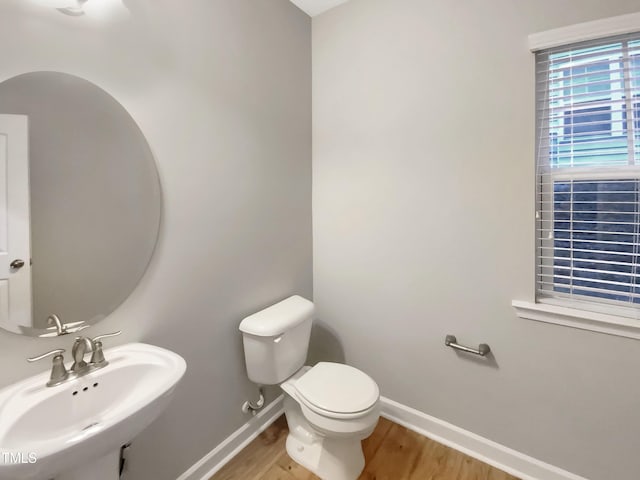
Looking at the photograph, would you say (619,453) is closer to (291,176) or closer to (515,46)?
(515,46)

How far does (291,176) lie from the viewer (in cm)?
190

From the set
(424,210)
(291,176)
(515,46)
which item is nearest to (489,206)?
(424,210)

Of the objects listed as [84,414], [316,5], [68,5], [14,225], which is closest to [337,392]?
[84,414]

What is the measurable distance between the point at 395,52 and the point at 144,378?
1.96 meters

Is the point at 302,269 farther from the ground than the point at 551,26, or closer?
closer

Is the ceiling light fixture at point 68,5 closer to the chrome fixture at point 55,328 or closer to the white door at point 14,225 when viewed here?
the white door at point 14,225

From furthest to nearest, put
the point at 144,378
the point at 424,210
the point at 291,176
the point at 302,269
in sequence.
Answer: the point at 302,269
the point at 291,176
the point at 424,210
the point at 144,378

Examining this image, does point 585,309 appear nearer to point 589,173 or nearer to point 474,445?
point 589,173

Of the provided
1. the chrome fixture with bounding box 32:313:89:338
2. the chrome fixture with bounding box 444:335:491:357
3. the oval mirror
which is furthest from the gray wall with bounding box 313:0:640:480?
the chrome fixture with bounding box 32:313:89:338

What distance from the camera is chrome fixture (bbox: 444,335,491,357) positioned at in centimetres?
151

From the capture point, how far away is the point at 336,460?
1.45 m

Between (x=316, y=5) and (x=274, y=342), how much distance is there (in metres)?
2.00

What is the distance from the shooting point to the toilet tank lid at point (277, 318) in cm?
150

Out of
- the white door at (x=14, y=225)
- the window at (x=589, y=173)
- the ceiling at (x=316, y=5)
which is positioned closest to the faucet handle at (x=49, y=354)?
the white door at (x=14, y=225)
